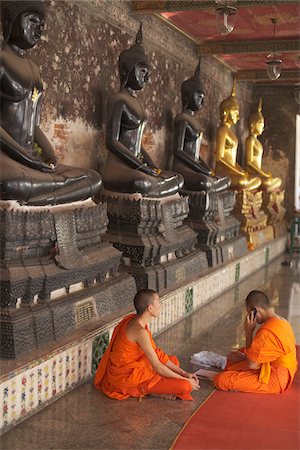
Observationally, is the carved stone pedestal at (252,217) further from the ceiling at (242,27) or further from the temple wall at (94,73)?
the ceiling at (242,27)

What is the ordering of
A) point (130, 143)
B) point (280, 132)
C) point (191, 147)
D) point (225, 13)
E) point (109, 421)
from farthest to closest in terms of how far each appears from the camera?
point (280, 132) → point (191, 147) → point (130, 143) → point (225, 13) → point (109, 421)

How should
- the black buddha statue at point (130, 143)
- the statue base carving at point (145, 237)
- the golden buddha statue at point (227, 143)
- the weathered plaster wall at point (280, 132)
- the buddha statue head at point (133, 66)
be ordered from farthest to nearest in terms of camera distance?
the weathered plaster wall at point (280, 132), the golden buddha statue at point (227, 143), the buddha statue head at point (133, 66), the black buddha statue at point (130, 143), the statue base carving at point (145, 237)

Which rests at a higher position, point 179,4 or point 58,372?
point 179,4

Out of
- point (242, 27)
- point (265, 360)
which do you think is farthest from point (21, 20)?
point (242, 27)

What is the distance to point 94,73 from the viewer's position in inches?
244

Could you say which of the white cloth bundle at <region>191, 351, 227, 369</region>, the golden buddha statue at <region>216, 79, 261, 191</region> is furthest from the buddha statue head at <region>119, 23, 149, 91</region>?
the golden buddha statue at <region>216, 79, 261, 191</region>

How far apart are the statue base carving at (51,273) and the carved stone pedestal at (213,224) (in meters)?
2.43

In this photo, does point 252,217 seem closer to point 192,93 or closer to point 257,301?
point 192,93

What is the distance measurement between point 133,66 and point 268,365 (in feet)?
10.7

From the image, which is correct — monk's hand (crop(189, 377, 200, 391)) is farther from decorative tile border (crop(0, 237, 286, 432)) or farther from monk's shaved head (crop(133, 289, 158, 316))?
decorative tile border (crop(0, 237, 286, 432))

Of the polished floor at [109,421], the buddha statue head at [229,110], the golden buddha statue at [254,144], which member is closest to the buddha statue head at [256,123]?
the golden buddha statue at [254,144]

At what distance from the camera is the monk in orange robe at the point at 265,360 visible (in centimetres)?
389

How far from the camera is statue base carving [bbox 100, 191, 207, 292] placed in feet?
18.1

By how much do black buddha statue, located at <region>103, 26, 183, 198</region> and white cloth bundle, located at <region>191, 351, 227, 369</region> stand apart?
1.69 metres
